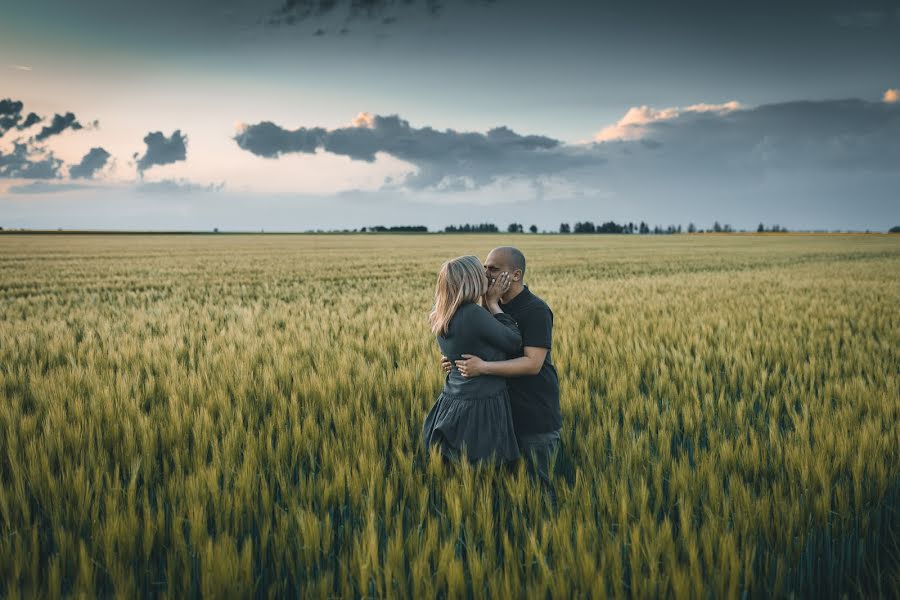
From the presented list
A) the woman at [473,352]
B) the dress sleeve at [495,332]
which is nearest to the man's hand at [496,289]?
the woman at [473,352]

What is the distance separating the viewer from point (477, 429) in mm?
2611

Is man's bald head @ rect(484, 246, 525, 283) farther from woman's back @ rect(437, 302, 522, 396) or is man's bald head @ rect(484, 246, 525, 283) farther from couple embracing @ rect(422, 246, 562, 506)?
woman's back @ rect(437, 302, 522, 396)

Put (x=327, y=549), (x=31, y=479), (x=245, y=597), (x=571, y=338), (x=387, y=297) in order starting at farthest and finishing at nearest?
1. (x=387, y=297)
2. (x=571, y=338)
3. (x=31, y=479)
4. (x=327, y=549)
5. (x=245, y=597)

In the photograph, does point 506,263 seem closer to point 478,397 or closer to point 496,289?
point 496,289

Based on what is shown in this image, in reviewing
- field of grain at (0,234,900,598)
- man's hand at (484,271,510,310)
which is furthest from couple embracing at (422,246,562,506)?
field of grain at (0,234,900,598)

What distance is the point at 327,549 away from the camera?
188 centimetres

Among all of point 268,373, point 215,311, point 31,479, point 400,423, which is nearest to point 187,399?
point 268,373

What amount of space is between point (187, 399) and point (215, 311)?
5852 mm

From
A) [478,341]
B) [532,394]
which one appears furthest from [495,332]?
[532,394]

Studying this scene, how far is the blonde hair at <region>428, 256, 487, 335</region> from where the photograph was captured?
98.5 inches

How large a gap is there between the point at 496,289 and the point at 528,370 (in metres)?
0.47

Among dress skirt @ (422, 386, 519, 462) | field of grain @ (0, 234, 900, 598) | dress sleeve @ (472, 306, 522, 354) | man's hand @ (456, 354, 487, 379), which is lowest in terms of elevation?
field of grain @ (0, 234, 900, 598)

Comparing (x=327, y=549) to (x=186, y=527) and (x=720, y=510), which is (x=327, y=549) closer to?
(x=186, y=527)

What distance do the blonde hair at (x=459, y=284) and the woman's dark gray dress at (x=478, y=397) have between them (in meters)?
0.04
